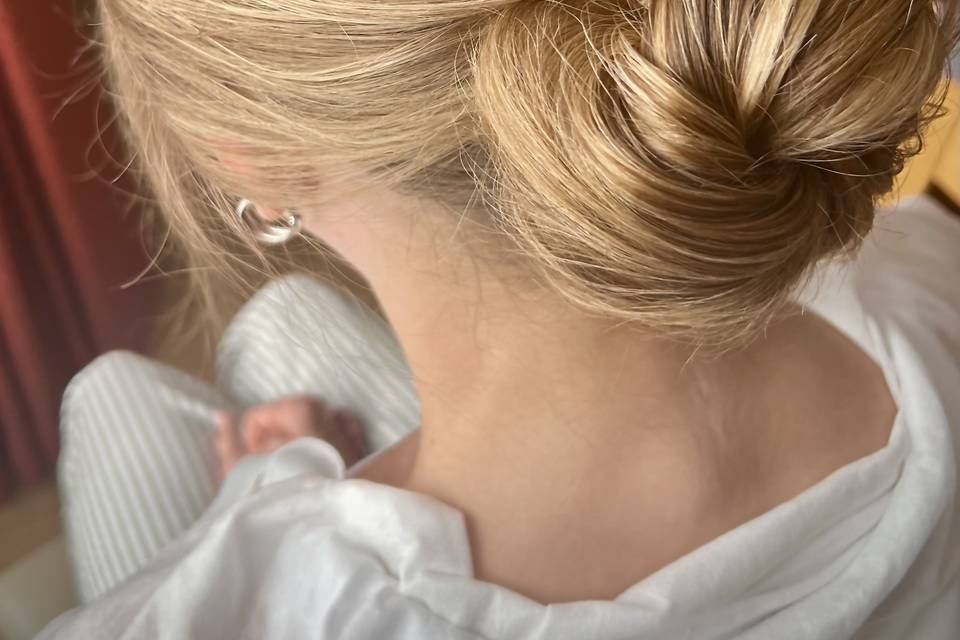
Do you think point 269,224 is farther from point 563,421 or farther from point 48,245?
point 48,245

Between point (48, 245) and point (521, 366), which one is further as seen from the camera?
point (48, 245)

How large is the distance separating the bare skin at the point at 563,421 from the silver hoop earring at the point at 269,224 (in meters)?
0.02

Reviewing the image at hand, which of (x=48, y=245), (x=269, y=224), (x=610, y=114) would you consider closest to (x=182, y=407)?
(x=48, y=245)

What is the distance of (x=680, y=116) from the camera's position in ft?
1.16

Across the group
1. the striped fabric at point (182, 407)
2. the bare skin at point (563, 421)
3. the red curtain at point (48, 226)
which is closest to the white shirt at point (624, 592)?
the bare skin at point (563, 421)

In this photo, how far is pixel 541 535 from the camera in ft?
1.67

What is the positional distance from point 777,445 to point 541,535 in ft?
0.58

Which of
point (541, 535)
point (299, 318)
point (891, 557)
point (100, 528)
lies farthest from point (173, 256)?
point (891, 557)

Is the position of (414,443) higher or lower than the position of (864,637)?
higher

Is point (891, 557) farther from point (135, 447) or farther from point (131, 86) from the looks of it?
point (135, 447)

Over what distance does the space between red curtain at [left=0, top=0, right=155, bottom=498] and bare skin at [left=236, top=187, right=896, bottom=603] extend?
581 millimetres

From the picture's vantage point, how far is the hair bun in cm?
35

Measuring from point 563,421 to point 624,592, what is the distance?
11 cm

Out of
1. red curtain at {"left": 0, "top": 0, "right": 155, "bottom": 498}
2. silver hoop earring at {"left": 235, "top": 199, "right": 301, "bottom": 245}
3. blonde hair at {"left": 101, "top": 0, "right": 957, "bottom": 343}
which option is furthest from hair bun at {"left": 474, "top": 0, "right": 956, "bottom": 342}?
red curtain at {"left": 0, "top": 0, "right": 155, "bottom": 498}
